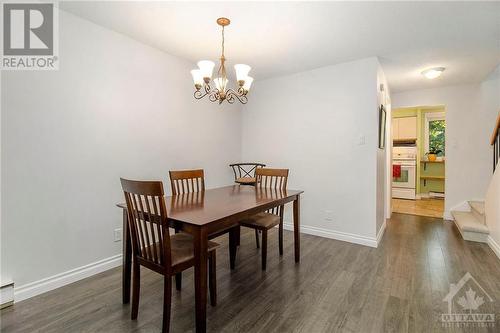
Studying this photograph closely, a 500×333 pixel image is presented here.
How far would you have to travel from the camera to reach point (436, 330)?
156 cm

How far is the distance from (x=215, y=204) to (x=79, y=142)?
1397 mm

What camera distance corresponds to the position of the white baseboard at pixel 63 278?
188 cm

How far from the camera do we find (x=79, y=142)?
220 cm

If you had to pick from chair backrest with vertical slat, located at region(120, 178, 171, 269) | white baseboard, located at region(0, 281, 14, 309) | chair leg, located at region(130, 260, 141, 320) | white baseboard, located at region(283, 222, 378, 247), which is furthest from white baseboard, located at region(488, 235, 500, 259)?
white baseboard, located at region(0, 281, 14, 309)

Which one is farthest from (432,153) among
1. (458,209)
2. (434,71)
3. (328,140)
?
(328,140)

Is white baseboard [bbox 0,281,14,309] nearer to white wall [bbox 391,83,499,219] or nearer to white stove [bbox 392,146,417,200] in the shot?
white wall [bbox 391,83,499,219]

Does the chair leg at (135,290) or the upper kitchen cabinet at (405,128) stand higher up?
the upper kitchen cabinet at (405,128)

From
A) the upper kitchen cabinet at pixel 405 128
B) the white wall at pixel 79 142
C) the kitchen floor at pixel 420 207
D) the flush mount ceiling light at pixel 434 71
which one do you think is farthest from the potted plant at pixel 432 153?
the white wall at pixel 79 142

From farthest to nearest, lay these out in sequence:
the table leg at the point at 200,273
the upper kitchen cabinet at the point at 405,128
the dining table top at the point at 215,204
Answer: the upper kitchen cabinet at the point at 405,128 → the dining table top at the point at 215,204 → the table leg at the point at 200,273

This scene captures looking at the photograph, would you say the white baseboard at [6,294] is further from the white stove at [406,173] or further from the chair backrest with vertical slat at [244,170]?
the white stove at [406,173]

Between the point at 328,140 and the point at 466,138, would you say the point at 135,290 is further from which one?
the point at 466,138

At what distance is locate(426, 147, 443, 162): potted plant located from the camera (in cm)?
626

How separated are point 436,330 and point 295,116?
2839 mm

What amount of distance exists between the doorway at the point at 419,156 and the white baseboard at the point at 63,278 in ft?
20.5
